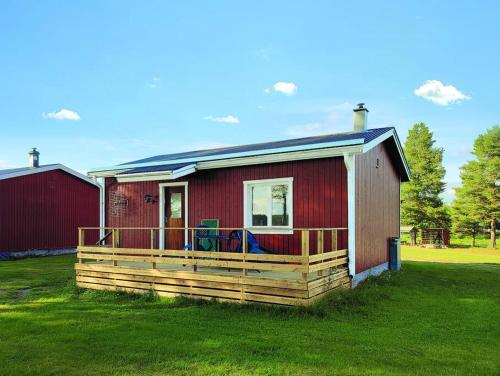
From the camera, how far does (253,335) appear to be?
17.4 ft

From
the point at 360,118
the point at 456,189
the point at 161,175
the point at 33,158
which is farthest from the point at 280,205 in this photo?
the point at 456,189

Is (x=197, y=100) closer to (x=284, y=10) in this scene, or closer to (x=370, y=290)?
(x=284, y=10)

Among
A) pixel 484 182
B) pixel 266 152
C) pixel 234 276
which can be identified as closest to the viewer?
pixel 234 276

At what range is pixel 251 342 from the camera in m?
4.98

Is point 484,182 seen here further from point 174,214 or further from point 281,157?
point 174,214

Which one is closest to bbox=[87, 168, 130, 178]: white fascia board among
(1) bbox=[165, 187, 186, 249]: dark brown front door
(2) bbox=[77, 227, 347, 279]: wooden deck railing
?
(1) bbox=[165, 187, 186, 249]: dark brown front door

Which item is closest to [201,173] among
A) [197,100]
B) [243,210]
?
[243,210]

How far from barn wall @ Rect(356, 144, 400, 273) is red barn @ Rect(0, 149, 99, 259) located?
48.9 feet

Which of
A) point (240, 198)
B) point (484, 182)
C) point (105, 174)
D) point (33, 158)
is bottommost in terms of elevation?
point (240, 198)

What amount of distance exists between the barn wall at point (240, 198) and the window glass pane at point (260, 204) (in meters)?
0.30

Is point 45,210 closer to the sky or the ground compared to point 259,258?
closer to the sky

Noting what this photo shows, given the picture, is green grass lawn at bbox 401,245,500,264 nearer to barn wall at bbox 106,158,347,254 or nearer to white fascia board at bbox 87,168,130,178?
barn wall at bbox 106,158,347,254

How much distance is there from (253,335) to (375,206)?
236 inches

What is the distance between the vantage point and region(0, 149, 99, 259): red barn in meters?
17.1
